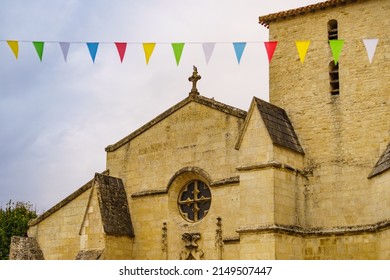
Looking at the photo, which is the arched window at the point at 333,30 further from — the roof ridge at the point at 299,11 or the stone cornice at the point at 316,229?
the stone cornice at the point at 316,229

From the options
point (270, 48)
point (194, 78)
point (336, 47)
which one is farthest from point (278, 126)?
point (194, 78)

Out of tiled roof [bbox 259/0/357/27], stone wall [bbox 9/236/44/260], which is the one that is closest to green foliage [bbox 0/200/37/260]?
stone wall [bbox 9/236/44/260]

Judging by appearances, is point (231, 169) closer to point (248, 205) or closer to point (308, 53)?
point (248, 205)

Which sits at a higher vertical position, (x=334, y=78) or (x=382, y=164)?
(x=334, y=78)

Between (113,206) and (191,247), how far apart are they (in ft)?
8.21

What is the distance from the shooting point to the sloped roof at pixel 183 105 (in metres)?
19.3

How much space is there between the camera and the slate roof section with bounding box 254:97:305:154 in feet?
57.3

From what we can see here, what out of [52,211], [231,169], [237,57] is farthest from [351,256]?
[52,211]

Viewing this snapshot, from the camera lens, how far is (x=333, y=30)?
18.8 meters

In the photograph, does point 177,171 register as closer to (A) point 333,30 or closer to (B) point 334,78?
(B) point 334,78

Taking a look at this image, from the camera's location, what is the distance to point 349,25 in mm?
18453

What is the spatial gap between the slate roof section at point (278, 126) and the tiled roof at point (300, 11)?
8.32 ft

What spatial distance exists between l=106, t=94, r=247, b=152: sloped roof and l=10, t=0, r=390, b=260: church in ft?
0.10

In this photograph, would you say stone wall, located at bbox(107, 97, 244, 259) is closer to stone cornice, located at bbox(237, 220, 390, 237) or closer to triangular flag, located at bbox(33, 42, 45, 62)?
stone cornice, located at bbox(237, 220, 390, 237)
